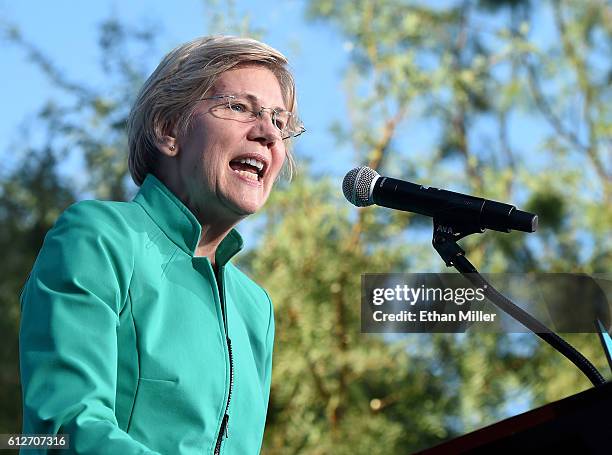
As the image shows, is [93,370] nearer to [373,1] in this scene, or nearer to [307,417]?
[307,417]

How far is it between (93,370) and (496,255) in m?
4.99

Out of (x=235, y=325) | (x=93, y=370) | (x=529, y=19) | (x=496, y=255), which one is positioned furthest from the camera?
(x=529, y=19)

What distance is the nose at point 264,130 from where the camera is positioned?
6.11 ft

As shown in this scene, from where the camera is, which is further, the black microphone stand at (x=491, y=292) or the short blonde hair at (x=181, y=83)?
the short blonde hair at (x=181, y=83)

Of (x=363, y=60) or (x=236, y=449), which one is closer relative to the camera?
(x=236, y=449)

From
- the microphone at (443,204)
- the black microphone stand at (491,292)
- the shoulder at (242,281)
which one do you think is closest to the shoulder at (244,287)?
the shoulder at (242,281)

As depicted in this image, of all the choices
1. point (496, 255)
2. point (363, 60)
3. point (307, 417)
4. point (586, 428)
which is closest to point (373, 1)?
point (363, 60)

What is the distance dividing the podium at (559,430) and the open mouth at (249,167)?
735 millimetres

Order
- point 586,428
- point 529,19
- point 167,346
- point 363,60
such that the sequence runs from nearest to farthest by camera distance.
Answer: point 586,428, point 167,346, point 363,60, point 529,19

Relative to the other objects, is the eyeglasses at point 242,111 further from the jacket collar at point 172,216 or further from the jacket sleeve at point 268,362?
the jacket sleeve at point 268,362

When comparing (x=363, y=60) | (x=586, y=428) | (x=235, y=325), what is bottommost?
(x=586, y=428)

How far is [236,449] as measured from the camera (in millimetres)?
1729

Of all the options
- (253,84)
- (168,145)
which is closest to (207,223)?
(168,145)

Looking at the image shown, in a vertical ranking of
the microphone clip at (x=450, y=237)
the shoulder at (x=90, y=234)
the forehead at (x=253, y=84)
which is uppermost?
the forehead at (x=253, y=84)
